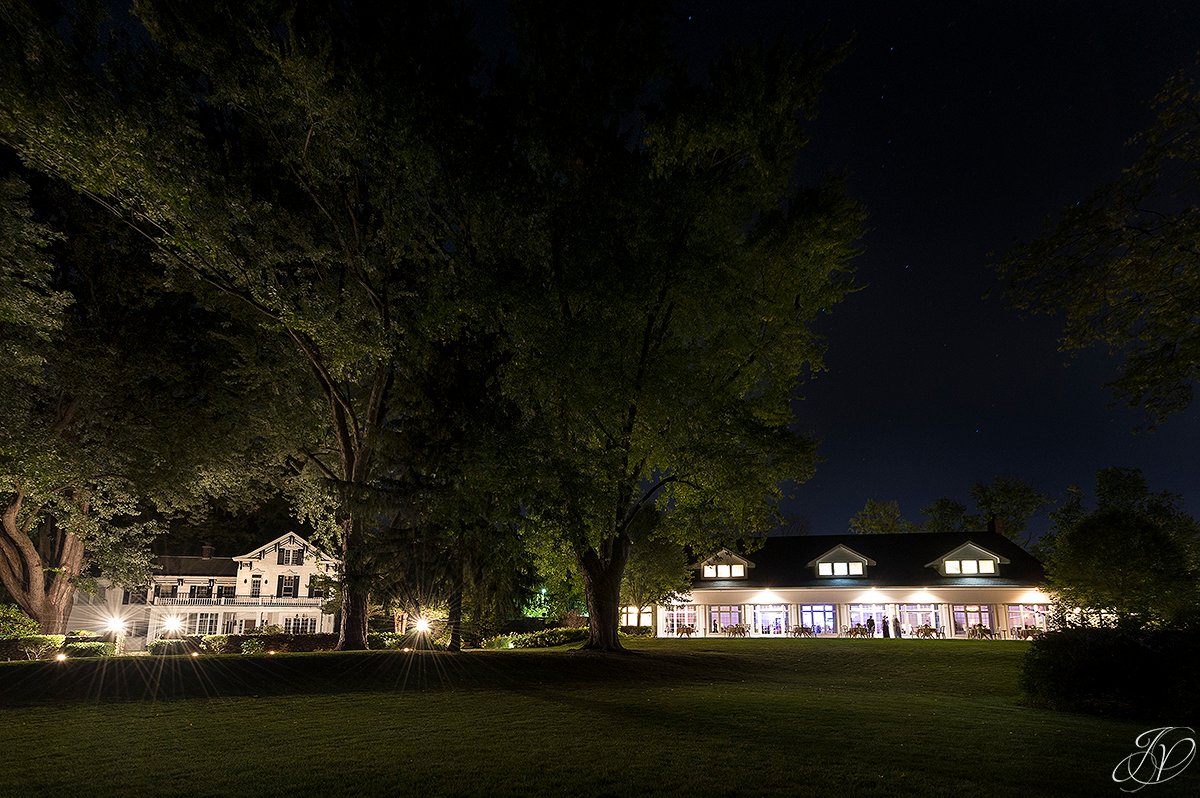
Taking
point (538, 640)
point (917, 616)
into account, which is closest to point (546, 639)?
point (538, 640)

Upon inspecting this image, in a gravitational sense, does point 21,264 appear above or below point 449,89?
below

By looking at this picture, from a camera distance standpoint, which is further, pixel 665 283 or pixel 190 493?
pixel 190 493

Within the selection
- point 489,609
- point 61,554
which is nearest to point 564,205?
point 489,609

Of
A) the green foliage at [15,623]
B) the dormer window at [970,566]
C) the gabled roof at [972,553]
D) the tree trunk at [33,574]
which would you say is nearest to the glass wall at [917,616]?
the dormer window at [970,566]

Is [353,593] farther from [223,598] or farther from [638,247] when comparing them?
[223,598]

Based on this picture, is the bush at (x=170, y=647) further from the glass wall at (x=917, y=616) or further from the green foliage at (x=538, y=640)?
the glass wall at (x=917, y=616)

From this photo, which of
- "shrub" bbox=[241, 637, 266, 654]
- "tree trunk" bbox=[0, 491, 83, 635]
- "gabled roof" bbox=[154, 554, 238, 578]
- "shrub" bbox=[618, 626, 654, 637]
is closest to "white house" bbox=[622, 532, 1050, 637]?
"shrub" bbox=[618, 626, 654, 637]

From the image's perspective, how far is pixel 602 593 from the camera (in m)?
23.7

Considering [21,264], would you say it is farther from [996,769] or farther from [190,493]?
[996,769]

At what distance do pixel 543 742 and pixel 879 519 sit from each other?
247 ft

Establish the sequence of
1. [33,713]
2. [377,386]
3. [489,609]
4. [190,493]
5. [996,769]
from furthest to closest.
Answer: [190,493], [377,386], [489,609], [33,713], [996,769]

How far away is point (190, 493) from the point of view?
28359mm

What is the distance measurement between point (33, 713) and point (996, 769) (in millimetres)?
14478
